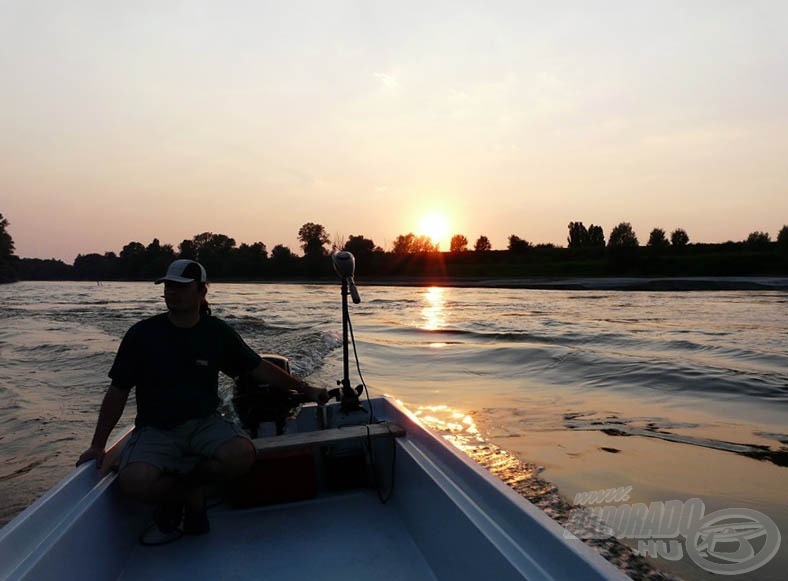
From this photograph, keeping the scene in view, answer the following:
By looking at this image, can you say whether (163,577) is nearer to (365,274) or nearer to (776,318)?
(776,318)

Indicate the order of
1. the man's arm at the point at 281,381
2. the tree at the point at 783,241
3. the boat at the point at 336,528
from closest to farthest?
the boat at the point at 336,528 < the man's arm at the point at 281,381 < the tree at the point at 783,241

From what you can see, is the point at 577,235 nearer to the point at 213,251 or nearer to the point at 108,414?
the point at 213,251

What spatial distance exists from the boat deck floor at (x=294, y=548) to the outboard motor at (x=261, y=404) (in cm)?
62

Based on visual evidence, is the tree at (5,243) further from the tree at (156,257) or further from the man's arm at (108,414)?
the man's arm at (108,414)

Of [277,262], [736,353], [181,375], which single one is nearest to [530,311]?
[736,353]

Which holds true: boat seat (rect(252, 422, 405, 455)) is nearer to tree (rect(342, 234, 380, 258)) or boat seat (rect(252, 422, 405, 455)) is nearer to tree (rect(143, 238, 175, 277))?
tree (rect(342, 234, 380, 258))

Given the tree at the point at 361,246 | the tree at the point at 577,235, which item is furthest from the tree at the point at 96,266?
the tree at the point at 577,235

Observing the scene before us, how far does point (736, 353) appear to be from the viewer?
10.7 meters

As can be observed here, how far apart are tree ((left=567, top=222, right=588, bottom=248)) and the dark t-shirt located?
8812cm

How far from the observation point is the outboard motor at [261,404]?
3.55m

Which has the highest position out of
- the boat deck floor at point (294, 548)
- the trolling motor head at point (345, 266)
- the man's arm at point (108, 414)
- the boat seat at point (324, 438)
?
the trolling motor head at point (345, 266)

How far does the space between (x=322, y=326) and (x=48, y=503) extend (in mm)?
15295

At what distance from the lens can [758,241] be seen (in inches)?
2430

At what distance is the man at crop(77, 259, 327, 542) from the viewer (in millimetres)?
2760
